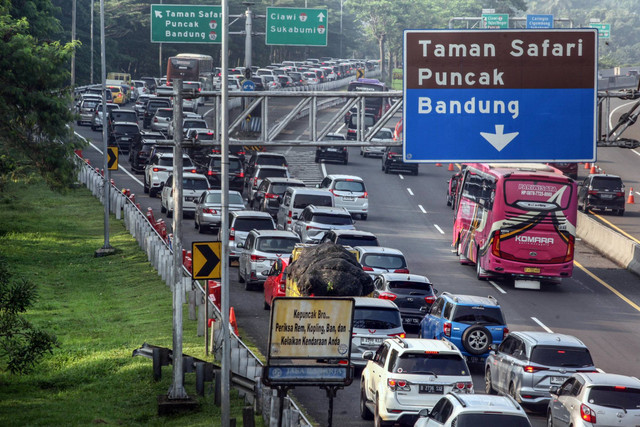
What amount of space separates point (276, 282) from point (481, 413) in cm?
1399

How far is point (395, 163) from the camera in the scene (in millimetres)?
60969

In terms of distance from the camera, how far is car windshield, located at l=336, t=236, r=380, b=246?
33.4m

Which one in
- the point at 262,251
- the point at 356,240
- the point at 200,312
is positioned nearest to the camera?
the point at 200,312

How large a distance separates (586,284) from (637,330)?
7055 mm

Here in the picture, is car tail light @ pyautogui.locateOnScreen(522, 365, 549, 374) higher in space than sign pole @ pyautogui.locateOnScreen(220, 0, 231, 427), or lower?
lower

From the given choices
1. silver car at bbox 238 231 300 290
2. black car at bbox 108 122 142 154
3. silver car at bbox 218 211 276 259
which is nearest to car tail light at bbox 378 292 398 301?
silver car at bbox 238 231 300 290

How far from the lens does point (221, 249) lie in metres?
19.5

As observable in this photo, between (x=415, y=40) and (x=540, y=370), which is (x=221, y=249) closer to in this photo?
(x=415, y=40)

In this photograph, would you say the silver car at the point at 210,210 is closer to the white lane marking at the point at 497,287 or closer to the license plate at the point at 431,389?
the white lane marking at the point at 497,287

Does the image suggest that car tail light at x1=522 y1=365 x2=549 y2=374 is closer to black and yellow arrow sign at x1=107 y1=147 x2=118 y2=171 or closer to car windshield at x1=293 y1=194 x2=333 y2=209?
car windshield at x1=293 y1=194 x2=333 y2=209

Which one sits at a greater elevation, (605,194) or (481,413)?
(605,194)

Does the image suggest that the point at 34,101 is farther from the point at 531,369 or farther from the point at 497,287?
the point at 531,369

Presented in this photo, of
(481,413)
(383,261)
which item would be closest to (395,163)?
(383,261)

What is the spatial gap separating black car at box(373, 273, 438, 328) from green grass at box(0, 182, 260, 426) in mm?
5136
